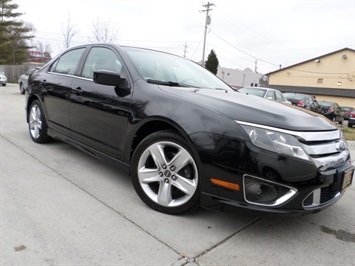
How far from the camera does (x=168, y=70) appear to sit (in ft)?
10.8

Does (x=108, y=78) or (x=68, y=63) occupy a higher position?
(x=68, y=63)

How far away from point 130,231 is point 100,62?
2015 millimetres

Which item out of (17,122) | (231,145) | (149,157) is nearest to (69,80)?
(149,157)

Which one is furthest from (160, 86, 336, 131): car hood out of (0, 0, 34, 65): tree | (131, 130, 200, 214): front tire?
(0, 0, 34, 65): tree

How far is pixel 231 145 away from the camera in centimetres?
216

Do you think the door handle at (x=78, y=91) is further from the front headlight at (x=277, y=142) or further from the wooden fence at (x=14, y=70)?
the wooden fence at (x=14, y=70)

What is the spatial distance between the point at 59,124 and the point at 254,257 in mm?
2974

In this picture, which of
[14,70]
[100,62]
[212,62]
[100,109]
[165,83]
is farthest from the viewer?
[212,62]

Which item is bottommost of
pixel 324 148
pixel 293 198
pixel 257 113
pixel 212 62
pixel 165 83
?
pixel 293 198

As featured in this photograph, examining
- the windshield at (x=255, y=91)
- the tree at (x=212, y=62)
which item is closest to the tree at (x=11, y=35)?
the tree at (x=212, y=62)

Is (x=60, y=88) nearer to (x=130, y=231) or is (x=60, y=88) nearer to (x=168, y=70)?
(x=168, y=70)

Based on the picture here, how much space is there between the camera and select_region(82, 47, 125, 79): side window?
3193mm

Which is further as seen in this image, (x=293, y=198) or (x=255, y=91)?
(x=255, y=91)

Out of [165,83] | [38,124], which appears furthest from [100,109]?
[38,124]
